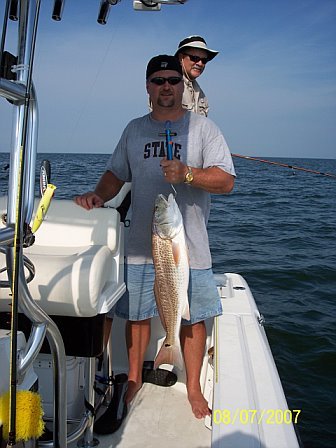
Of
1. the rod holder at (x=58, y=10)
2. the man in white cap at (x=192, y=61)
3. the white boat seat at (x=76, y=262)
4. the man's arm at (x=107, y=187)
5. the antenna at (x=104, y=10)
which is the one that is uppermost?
the man in white cap at (x=192, y=61)

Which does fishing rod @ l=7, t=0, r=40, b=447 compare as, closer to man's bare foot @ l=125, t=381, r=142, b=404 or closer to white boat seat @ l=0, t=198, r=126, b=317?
white boat seat @ l=0, t=198, r=126, b=317

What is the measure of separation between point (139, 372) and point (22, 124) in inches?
89.0

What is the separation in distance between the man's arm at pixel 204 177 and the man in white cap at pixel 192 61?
4.46ft

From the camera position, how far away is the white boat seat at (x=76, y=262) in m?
1.97

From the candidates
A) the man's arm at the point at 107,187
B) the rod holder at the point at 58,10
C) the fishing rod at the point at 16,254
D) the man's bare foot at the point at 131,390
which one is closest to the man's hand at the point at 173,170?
the man's arm at the point at 107,187

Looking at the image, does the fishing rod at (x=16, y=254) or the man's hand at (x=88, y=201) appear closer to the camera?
the fishing rod at (x=16, y=254)

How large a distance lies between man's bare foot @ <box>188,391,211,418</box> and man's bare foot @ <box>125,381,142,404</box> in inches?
14.6

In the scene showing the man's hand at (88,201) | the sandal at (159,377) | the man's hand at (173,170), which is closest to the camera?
the man's hand at (173,170)

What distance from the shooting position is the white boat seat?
77.5 inches

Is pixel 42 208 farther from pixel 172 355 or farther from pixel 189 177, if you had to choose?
pixel 172 355

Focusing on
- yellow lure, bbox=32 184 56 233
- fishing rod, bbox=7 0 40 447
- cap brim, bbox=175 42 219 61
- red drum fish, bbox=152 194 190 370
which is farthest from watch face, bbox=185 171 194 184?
cap brim, bbox=175 42 219 61

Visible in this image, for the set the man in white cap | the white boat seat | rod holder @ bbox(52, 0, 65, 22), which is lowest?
the white boat seat

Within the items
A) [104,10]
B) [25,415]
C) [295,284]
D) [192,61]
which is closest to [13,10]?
[104,10]

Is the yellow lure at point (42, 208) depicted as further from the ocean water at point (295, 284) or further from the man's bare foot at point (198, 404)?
the man's bare foot at point (198, 404)
